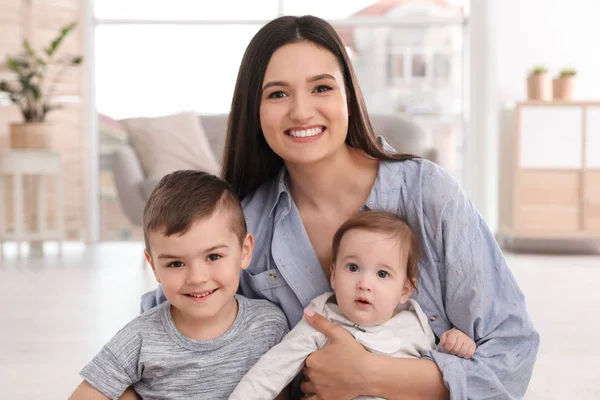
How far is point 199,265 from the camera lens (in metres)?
1.56

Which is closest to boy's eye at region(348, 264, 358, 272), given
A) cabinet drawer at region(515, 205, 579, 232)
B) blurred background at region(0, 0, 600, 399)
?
blurred background at region(0, 0, 600, 399)

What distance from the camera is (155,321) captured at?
166 cm

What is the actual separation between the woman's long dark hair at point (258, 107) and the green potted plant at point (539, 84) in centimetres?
393

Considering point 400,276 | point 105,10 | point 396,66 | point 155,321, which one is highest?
point 105,10

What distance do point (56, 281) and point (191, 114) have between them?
168 cm

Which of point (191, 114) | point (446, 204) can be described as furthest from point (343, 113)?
point (191, 114)

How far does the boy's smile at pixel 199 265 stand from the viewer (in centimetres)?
156

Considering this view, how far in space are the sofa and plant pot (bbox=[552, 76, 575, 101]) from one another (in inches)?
40.9

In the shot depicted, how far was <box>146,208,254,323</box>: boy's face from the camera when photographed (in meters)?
1.56

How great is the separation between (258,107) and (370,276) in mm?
470

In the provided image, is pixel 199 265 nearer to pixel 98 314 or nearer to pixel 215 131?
pixel 98 314

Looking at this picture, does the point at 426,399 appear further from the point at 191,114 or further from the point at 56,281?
the point at 191,114

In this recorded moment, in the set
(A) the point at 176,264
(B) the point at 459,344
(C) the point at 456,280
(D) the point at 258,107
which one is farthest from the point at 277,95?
(B) the point at 459,344

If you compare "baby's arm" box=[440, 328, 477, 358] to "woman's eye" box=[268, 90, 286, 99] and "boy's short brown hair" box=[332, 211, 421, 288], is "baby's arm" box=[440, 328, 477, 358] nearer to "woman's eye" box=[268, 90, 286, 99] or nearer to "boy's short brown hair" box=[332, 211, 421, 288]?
"boy's short brown hair" box=[332, 211, 421, 288]
